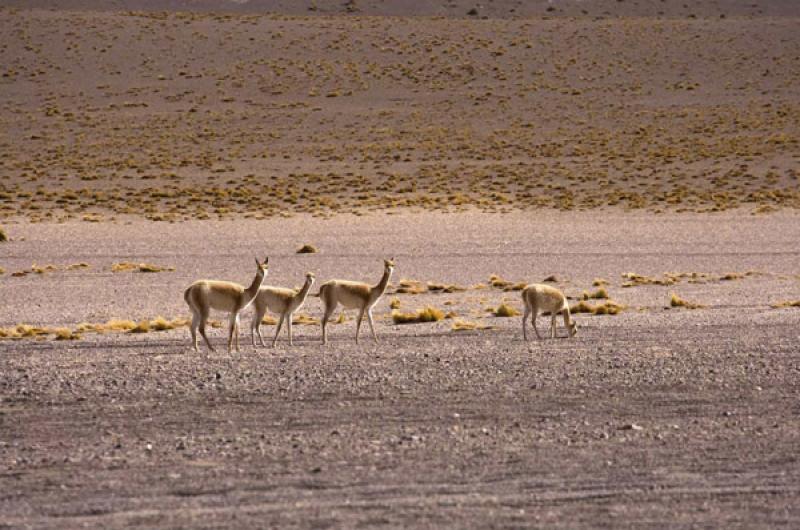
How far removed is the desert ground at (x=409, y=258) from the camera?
376 inches

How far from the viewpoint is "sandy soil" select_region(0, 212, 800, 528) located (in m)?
8.79

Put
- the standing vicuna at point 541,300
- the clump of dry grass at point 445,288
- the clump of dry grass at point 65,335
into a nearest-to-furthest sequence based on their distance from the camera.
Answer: the standing vicuna at point 541,300 < the clump of dry grass at point 65,335 < the clump of dry grass at point 445,288

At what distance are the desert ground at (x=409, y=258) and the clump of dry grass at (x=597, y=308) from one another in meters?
0.38

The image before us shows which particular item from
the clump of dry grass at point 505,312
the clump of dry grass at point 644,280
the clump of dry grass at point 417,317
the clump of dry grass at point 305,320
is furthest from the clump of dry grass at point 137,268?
the clump of dry grass at point 505,312

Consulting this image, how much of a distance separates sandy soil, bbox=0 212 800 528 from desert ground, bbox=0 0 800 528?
0.13 feet

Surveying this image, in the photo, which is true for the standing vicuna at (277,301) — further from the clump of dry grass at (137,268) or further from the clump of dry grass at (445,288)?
the clump of dry grass at (137,268)

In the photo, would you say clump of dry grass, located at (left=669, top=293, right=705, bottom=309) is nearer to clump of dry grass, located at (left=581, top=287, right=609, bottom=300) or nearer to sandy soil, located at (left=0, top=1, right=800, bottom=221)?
clump of dry grass, located at (left=581, top=287, right=609, bottom=300)

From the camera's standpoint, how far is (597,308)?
21156 millimetres

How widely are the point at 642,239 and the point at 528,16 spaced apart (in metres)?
60.9

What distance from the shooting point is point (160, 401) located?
40.5 ft

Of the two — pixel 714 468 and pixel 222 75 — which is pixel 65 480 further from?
pixel 222 75

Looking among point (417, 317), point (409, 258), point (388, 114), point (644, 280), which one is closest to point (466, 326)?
point (417, 317)

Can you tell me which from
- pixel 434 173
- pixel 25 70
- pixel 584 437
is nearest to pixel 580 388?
pixel 584 437

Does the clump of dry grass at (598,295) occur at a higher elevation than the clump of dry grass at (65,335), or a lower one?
lower
